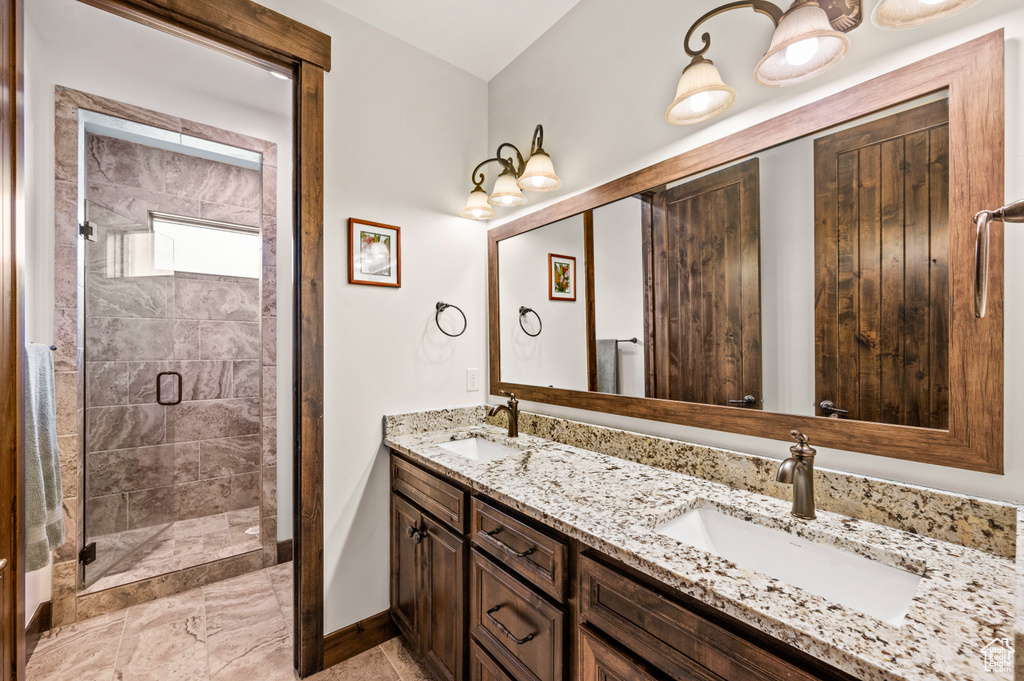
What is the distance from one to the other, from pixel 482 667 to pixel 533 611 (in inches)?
16.0

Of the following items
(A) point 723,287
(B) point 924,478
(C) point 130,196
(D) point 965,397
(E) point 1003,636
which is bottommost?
(E) point 1003,636

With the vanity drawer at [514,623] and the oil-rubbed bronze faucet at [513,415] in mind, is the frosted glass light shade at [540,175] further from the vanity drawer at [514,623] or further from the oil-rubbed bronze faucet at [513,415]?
the vanity drawer at [514,623]

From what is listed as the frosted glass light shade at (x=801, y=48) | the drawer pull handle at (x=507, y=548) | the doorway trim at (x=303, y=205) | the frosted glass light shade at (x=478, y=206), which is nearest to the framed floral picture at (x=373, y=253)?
the doorway trim at (x=303, y=205)

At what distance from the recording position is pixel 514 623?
122cm

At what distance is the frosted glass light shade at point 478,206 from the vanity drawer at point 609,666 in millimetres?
1756

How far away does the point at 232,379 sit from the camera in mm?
3217

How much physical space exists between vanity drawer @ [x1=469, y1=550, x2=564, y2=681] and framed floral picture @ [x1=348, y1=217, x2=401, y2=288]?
4.04ft

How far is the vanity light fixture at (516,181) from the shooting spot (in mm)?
1818

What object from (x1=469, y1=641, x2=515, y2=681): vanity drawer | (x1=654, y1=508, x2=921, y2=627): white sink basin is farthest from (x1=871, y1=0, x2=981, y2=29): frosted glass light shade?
(x1=469, y1=641, x2=515, y2=681): vanity drawer

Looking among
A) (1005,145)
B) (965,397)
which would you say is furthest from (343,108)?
(965,397)

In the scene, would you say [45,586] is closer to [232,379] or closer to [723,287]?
[232,379]

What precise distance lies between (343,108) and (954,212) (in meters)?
2.09

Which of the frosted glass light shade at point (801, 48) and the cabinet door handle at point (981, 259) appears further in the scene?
the frosted glass light shade at point (801, 48)

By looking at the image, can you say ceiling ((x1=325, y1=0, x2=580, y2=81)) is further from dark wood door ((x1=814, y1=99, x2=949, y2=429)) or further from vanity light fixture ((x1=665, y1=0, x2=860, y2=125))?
dark wood door ((x1=814, y1=99, x2=949, y2=429))
